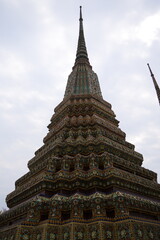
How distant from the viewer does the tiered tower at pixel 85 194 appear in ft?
37.8

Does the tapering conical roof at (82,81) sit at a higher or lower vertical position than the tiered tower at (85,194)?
higher

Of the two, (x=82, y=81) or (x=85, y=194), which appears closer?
(x=85, y=194)

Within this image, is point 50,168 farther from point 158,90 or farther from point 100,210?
point 158,90

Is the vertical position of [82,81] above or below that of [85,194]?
above

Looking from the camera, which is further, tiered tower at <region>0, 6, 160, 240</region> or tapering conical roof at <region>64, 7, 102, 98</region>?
tapering conical roof at <region>64, 7, 102, 98</region>

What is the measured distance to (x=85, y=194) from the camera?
46.3 feet

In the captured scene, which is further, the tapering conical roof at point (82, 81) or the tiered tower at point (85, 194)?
the tapering conical roof at point (82, 81)

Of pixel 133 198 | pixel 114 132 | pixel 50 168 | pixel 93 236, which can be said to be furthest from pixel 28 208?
pixel 114 132

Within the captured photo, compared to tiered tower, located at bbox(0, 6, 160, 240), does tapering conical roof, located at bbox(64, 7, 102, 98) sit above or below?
above

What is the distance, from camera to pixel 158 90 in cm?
1820

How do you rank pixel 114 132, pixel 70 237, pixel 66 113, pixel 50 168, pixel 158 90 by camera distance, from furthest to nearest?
pixel 66 113 → pixel 114 132 → pixel 158 90 → pixel 50 168 → pixel 70 237

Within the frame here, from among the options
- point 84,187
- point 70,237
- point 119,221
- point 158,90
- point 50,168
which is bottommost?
point 70,237

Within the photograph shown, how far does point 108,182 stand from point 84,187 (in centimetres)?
175

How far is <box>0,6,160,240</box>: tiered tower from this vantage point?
37.8 feet
